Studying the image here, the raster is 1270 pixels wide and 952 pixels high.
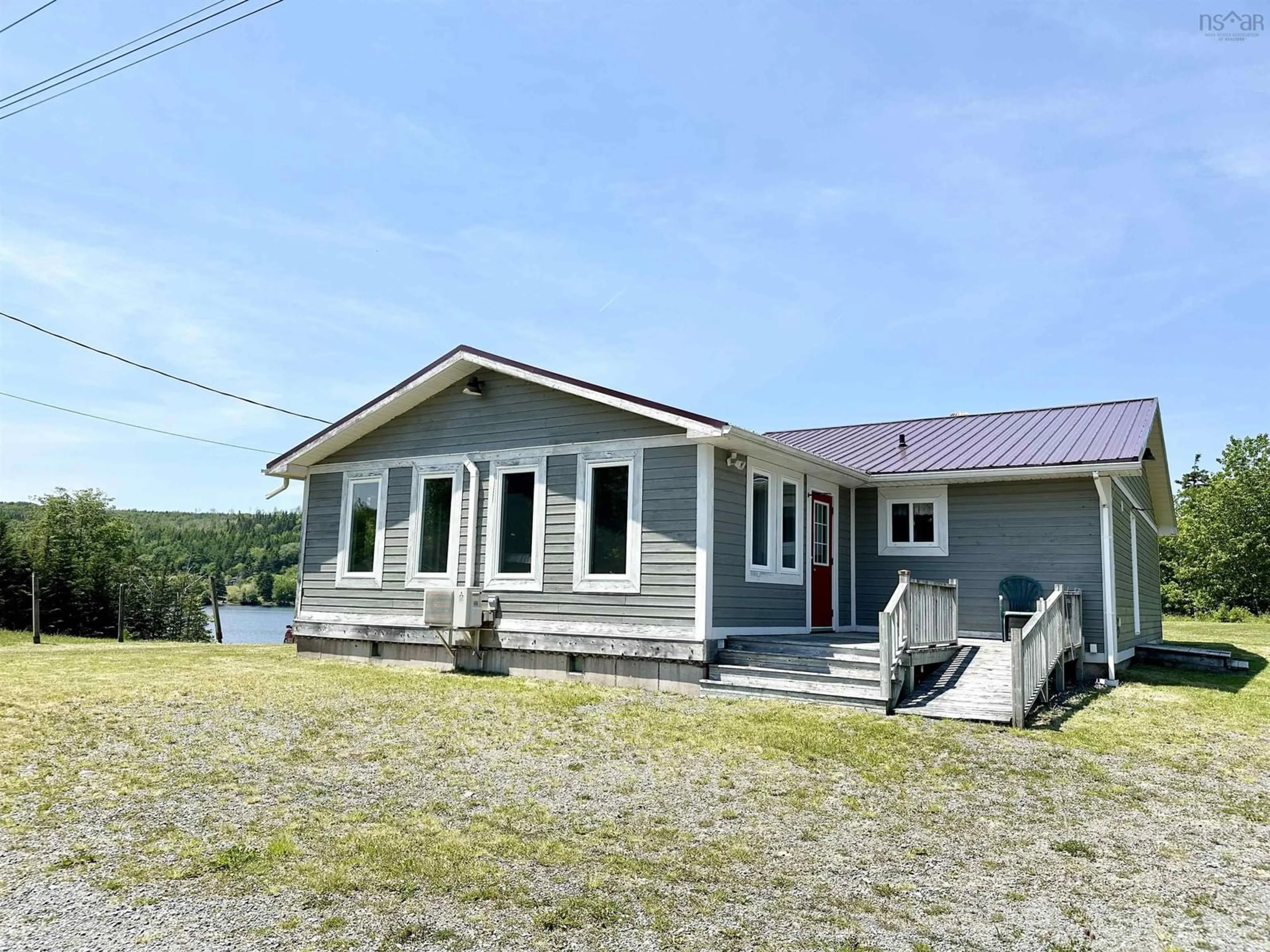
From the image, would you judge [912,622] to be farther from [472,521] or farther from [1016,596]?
[472,521]

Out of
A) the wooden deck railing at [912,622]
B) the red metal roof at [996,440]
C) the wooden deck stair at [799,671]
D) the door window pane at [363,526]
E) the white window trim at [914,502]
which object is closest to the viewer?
the wooden deck railing at [912,622]

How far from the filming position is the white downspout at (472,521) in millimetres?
12664

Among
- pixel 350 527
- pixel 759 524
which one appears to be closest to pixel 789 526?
pixel 759 524

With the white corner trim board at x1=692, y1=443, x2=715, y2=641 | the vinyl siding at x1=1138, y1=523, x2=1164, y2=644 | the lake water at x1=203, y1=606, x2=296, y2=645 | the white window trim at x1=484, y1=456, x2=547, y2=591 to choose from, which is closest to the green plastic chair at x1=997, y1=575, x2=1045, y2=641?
the vinyl siding at x1=1138, y1=523, x2=1164, y2=644

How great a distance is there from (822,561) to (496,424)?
212 inches

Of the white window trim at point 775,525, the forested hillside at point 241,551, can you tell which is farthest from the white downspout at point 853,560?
the forested hillside at point 241,551

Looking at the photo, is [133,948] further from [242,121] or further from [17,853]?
[242,121]

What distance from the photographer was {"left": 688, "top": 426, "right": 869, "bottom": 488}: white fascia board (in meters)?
10.4

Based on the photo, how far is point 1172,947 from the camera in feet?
12.7

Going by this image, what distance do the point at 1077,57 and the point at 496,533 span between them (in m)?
9.76

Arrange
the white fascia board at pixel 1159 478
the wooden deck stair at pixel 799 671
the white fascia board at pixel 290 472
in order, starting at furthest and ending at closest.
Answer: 1. the white fascia board at pixel 1159 478
2. the white fascia board at pixel 290 472
3. the wooden deck stair at pixel 799 671

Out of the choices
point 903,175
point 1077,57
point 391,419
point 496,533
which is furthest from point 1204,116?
point 391,419

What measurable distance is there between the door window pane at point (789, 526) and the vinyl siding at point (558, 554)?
2117 millimetres

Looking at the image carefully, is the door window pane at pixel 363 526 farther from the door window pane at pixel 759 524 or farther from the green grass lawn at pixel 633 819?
the door window pane at pixel 759 524
